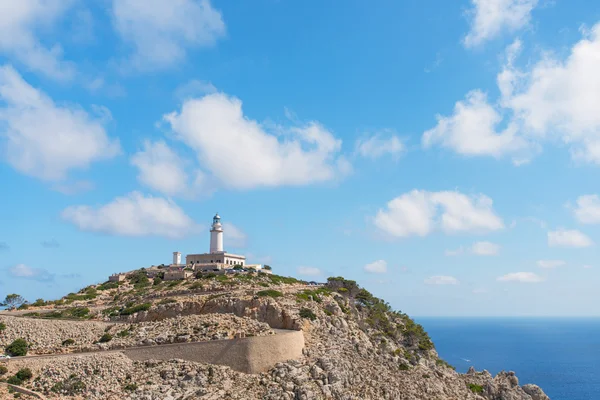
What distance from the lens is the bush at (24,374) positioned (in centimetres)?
3083

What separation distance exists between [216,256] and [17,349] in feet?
122

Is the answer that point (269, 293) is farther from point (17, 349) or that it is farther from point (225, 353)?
point (17, 349)

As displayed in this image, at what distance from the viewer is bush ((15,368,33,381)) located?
30827mm

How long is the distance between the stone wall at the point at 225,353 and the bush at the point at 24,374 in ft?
19.9

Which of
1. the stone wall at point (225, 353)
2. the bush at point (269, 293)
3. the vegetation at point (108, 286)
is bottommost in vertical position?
the stone wall at point (225, 353)

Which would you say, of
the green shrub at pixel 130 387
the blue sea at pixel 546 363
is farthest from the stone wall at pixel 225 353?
the blue sea at pixel 546 363

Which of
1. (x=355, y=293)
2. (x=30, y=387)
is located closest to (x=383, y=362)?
(x=355, y=293)

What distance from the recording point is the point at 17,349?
3703cm

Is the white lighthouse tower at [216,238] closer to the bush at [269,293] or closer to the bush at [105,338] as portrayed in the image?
the bush at [269,293]

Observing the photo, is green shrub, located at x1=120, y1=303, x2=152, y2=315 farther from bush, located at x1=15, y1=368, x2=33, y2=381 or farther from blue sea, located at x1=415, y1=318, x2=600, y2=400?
blue sea, located at x1=415, y1=318, x2=600, y2=400

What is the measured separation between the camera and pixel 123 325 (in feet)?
144

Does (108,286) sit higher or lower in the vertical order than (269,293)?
higher

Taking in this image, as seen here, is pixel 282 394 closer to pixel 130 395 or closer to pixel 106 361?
pixel 130 395

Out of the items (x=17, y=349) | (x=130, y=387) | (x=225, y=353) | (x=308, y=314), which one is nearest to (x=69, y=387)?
(x=130, y=387)
